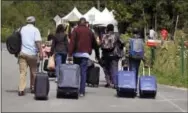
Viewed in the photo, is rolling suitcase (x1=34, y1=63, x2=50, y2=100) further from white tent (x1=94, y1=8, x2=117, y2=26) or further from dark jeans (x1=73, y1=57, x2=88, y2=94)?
white tent (x1=94, y1=8, x2=117, y2=26)

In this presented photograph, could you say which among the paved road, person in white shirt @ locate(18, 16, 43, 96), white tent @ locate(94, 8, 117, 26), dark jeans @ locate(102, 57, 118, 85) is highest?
white tent @ locate(94, 8, 117, 26)

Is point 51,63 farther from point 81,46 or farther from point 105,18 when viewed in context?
point 105,18

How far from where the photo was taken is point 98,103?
13.2 meters

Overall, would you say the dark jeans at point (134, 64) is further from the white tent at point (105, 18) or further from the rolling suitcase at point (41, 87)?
the white tent at point (105, 18)

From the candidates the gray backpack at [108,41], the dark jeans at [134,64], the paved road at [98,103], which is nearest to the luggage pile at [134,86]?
the paved road at [98,103]

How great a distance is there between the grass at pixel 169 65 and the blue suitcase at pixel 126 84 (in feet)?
11.6

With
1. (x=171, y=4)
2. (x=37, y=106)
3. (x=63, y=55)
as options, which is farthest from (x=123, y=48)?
(x=171, y=4)

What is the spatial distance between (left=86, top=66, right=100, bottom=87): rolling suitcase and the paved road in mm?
265

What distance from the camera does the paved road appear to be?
12.2 meters

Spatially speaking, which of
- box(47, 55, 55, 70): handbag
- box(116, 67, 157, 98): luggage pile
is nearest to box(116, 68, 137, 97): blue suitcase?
box(116, 67, 157, 98): luggage pile

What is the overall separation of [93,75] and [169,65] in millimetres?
4989

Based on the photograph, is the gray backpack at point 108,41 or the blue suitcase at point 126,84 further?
the gray backpack at point 108,41

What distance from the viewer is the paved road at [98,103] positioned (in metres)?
12.2

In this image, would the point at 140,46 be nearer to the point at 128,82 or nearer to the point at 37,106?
the point at 128,82
